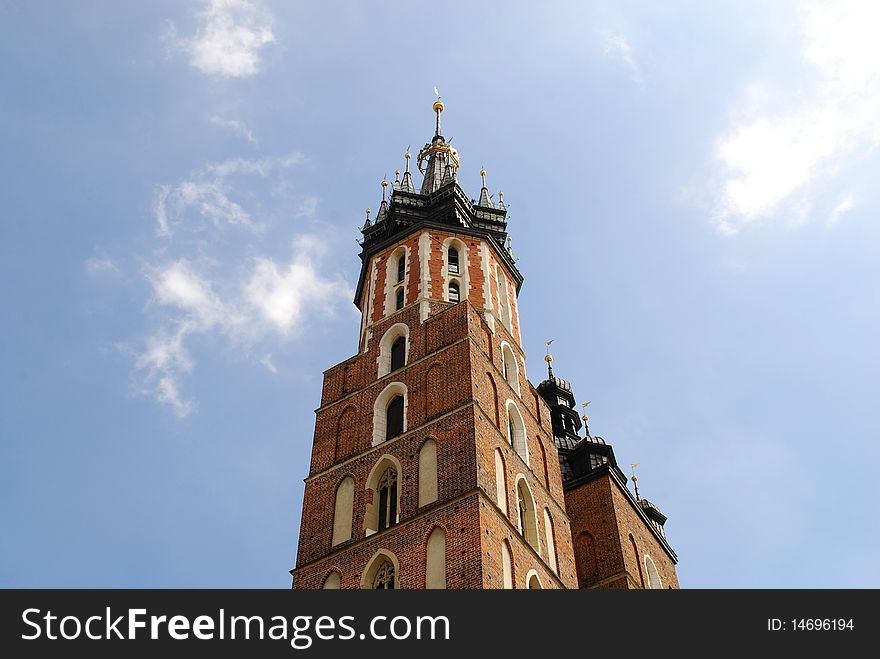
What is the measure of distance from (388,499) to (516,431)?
588 cm

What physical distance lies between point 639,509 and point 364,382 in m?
13.6

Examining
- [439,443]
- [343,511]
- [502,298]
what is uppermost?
[502,298]

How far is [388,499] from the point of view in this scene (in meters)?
31.6

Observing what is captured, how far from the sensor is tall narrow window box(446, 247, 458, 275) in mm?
41062

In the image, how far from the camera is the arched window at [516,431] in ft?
114

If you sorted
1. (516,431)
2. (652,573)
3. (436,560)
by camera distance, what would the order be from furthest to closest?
(652,573), (516,431), (436,560)

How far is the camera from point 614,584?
124 ft

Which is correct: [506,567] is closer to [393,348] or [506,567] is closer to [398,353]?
[398,353]

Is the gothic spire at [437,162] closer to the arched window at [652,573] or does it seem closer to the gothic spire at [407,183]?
the gothic spire at [407,183]

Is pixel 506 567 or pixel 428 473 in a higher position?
pixel 428 473

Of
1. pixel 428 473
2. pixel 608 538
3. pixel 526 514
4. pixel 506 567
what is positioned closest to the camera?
pixel 506 567

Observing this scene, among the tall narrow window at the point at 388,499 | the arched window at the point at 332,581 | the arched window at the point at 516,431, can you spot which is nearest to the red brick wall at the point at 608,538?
the arched window at the point at 516,431

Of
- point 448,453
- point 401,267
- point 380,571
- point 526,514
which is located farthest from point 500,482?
point 401,267
